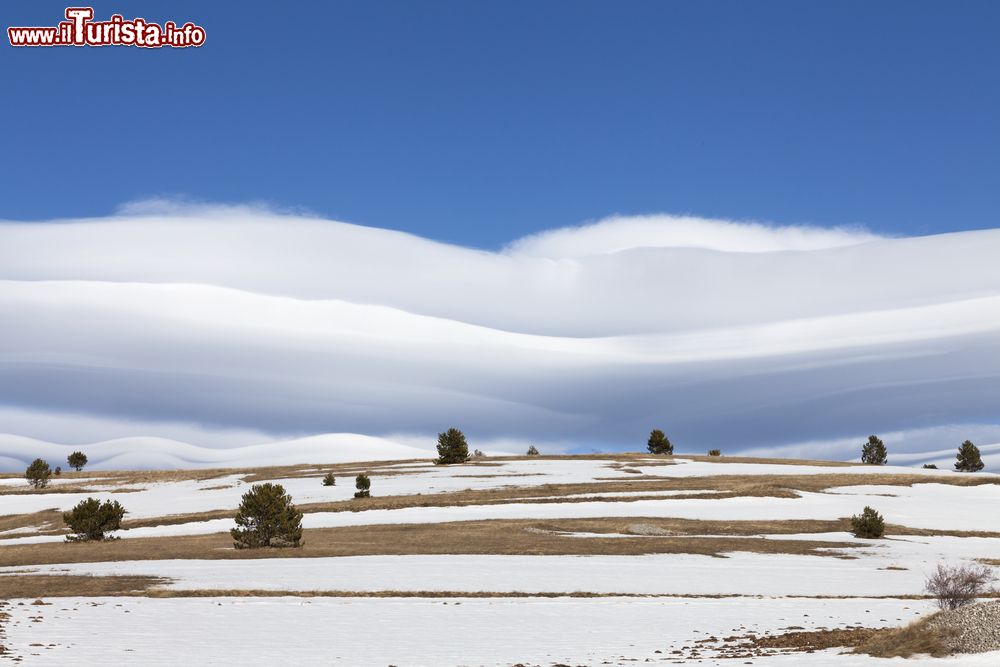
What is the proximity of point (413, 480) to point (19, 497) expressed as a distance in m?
38.1

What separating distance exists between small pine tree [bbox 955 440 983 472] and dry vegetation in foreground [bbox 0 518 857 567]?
7488cm

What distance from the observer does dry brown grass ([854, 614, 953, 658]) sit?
22.1 m

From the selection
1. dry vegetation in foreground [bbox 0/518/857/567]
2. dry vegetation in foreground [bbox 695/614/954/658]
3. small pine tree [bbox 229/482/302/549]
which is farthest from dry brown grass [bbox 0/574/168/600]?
dry vegetation in foreground [bbox 695/614/954/658]

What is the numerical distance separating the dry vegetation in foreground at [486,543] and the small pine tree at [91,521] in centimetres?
144

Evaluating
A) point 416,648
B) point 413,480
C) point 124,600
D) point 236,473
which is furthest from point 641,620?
point 236,473

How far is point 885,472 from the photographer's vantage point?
101812 mm

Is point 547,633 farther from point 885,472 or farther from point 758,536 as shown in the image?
point 885,472

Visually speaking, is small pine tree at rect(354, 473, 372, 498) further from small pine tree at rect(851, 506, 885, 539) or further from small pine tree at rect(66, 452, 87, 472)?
small pine tree at rect(66, 452, 87, 472)

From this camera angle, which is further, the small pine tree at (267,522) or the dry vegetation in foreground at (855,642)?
the small pine tree at (267,522)

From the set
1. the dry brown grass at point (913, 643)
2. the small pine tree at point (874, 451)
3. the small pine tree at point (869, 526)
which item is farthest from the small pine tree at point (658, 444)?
the dry brown grass at point (913, 643)

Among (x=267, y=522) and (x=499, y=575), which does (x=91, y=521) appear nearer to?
(x=267, y=522)

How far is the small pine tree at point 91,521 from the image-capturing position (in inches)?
2157

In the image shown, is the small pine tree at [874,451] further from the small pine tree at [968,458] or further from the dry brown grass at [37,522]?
the dry brown grass at [37,522]

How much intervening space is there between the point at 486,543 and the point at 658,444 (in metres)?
85.3
